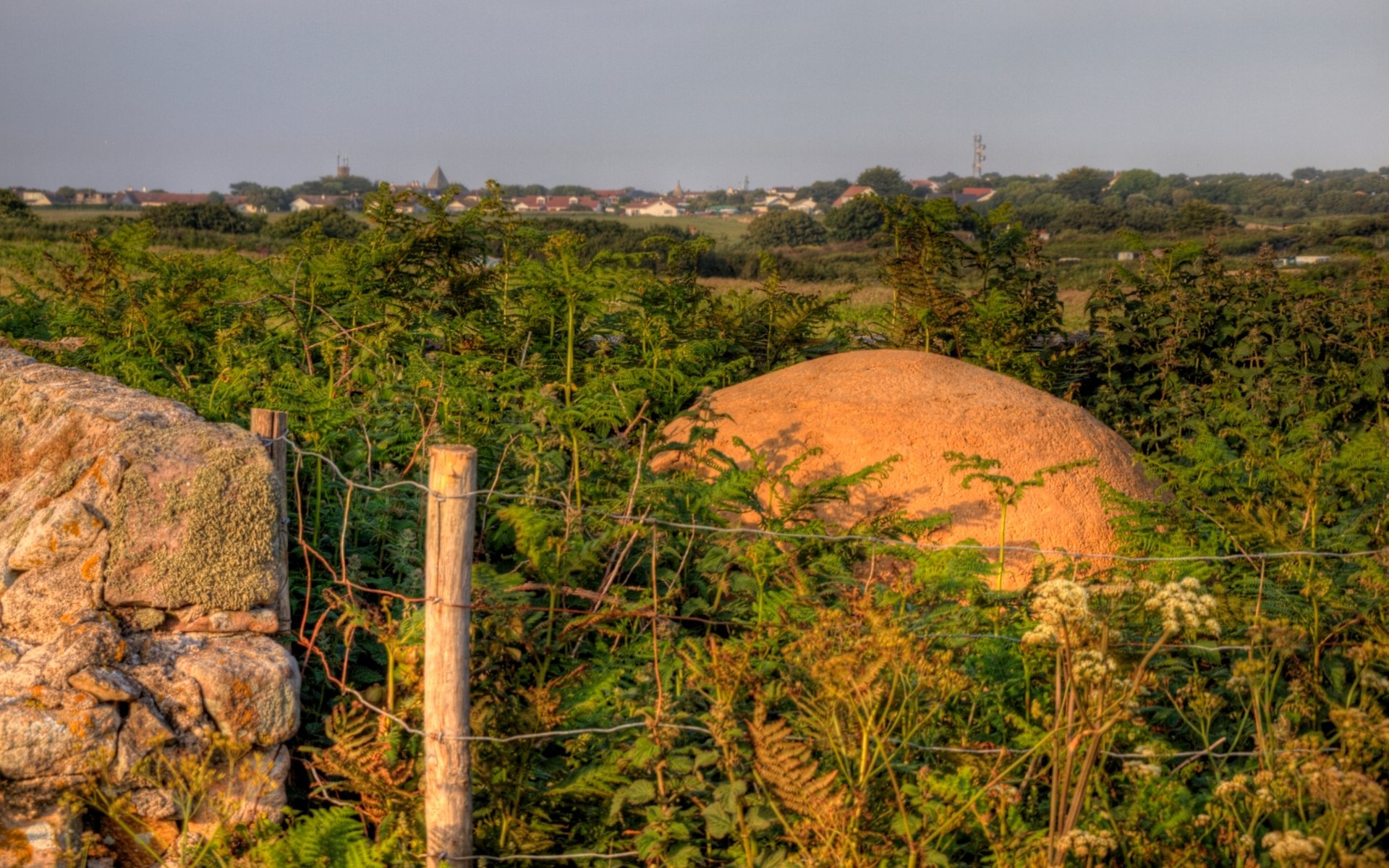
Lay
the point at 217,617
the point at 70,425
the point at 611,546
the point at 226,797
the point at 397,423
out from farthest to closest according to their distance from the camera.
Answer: the point at 397,423
the point at 611,546
the point at 70,425
the point at 217,617
the point at 226,797

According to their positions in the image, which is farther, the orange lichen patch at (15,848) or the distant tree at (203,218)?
the distant tree at (203,218)

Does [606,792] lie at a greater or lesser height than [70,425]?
lesser

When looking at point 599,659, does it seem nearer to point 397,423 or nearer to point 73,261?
point 397,423

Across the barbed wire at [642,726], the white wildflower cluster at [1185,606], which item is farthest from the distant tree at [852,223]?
the white wildflower cluster at [1185,606]

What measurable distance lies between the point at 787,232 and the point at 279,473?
59.1 metres

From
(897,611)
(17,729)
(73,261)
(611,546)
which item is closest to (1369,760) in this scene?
(897,611)

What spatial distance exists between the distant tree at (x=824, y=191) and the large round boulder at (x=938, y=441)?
3955 inches

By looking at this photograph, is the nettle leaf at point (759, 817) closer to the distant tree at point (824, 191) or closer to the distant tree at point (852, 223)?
the distant tree at point (852, 223)

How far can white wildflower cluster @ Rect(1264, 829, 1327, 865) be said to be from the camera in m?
2.94

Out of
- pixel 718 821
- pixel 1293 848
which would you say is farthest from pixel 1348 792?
pixel 718 821

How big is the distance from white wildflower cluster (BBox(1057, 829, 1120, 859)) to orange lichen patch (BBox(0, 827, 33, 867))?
10.3ft

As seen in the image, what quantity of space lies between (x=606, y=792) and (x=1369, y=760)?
2481 millimetres

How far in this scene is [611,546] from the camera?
5.29 m

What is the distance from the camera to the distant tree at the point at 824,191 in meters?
108
